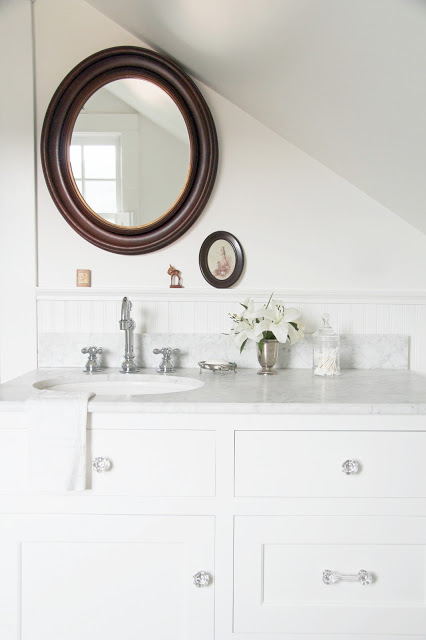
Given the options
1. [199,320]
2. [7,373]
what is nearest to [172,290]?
[199,320]

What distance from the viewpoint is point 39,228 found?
191cm

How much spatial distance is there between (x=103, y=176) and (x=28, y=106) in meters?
0.36

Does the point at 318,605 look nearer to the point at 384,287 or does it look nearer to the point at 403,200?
the point at 384,287

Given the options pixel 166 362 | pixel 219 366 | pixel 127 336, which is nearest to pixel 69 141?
pixel 127 336

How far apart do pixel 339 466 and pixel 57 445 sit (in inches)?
26.9

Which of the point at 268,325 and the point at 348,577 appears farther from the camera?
the point at 268,325

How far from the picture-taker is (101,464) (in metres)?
1.30

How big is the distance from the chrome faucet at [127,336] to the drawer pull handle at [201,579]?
724 millimetres

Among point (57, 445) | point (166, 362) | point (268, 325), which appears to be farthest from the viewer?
point (166, 362)

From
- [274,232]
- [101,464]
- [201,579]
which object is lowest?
[201,579]

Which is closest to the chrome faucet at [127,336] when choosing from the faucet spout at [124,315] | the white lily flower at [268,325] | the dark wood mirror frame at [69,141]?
the faucet spout at [124,315]

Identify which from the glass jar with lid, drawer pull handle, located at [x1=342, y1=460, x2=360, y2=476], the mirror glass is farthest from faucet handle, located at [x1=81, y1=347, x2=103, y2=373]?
drawer pull handle, located at [x1=342, y1=460, x2=360, y2=476]

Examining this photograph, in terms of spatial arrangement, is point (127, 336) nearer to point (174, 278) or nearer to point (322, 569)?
point (174, 278)

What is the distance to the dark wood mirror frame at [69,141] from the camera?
1.85 metres
